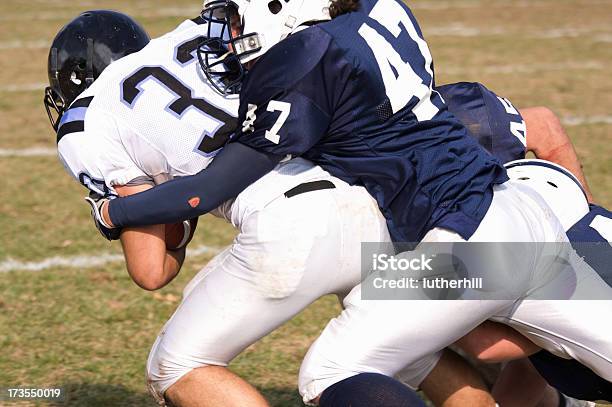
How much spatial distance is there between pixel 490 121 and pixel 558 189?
486 mm

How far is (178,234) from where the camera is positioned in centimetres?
341

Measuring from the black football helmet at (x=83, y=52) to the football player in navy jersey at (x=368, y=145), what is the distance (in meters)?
0.58

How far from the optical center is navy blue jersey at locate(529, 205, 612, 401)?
3.15 meters

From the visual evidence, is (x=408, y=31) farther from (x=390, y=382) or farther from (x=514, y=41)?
(x=514, y=41)

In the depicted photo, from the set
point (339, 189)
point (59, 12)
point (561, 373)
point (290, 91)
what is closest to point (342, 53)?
point (290, 91)

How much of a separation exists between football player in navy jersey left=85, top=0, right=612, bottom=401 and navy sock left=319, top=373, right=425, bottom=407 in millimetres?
57

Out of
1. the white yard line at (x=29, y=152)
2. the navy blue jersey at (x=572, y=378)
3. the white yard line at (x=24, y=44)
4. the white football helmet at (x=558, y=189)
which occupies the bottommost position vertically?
the white yard line at (x=24, y=44)

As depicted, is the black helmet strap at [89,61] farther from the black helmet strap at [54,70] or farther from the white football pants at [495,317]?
the white football pants at [495,317]

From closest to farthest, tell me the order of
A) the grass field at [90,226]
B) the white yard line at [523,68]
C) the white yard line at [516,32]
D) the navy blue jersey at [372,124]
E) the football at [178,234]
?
the navy blue jersey at [372,124] < the football at [178,234] < the grass field at [90,226] < the white yard line at [523,68] < the white yard line at [516,32]

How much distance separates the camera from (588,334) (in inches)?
118

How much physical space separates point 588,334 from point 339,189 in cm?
79

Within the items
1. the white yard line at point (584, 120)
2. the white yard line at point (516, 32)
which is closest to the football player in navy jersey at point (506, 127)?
the white yard line at point (584, 120)

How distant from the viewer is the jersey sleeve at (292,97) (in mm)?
2883

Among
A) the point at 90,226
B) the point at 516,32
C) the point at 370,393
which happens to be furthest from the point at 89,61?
the point at 516,32
